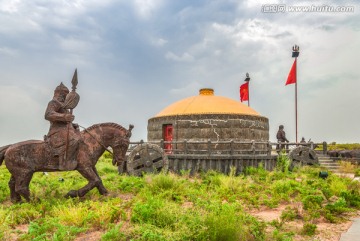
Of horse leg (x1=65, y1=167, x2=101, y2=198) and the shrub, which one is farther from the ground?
horse leg (x1=65, y1=167, x2=101, y2=198)

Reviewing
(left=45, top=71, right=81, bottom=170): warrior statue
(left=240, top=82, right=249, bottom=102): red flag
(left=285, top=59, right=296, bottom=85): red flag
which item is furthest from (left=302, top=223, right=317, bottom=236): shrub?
(left=240, top=82, right=249, bottom=102): red flag

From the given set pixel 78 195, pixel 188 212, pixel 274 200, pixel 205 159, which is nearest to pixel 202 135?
pixel 205 159

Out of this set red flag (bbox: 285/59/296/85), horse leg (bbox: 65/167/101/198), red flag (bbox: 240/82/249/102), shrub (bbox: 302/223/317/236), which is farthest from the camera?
red flag (bbox: 240/82/249/102)

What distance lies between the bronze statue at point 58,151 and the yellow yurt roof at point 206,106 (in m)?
12.2

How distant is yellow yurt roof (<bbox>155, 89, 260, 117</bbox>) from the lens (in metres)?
21.1

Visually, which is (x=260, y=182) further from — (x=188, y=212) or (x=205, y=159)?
(x=188, y=212)

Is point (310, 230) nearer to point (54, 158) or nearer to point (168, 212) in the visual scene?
point (168, 212)

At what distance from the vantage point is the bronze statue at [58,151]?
341 inches

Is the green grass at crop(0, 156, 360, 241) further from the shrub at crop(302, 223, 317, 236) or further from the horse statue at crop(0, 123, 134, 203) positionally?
the horse statue at crop(0, 123, 134, 203)

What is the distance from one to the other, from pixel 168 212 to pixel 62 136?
3.72 m

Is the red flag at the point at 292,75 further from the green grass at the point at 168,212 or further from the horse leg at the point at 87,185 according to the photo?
the horse leg at the point at 87,185

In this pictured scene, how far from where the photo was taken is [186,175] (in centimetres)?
1496

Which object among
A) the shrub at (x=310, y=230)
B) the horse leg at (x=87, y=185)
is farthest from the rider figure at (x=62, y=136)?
the shrub at (x=310, y=230)

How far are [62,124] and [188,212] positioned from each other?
4.18m
